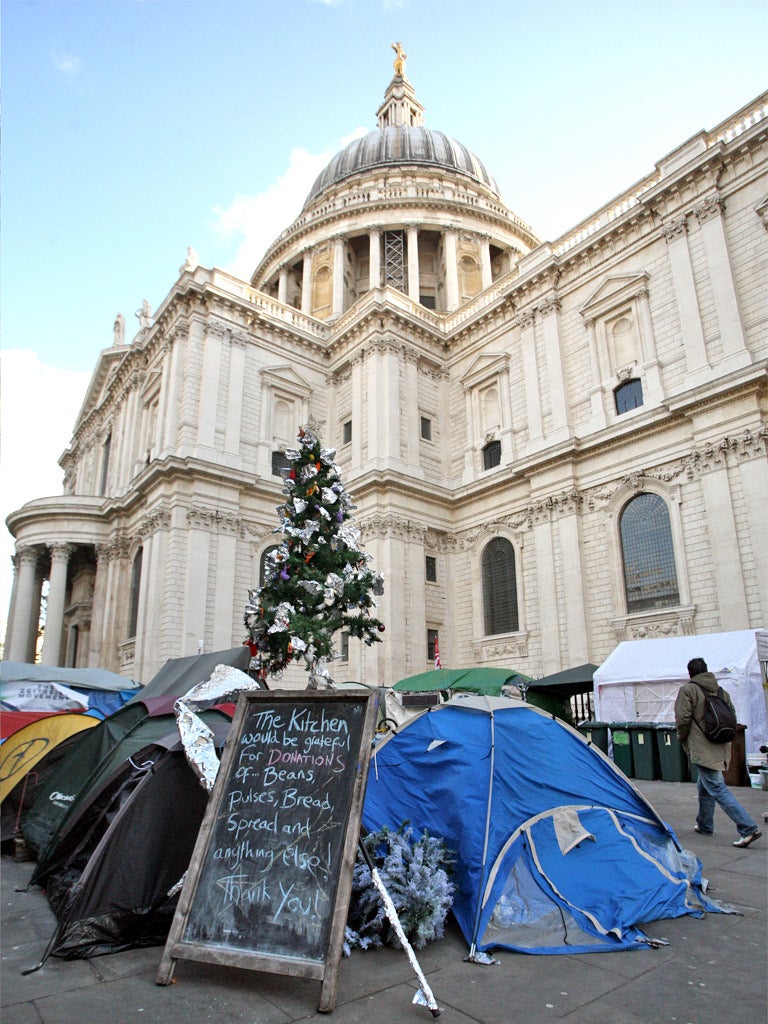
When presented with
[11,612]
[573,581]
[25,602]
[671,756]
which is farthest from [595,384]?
[11,612]

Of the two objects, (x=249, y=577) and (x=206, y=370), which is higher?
(x=206, y=370)

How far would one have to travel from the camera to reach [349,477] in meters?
29.3

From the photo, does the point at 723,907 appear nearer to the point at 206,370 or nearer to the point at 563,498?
the point at 563,498

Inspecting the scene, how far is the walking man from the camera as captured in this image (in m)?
7.34

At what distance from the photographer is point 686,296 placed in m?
21.6

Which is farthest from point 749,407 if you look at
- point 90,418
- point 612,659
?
point 90,418

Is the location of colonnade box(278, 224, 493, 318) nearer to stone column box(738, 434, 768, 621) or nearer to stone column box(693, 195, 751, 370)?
stone column box(693, 195, 751, 370)

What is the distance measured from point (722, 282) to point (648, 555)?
9.08 m

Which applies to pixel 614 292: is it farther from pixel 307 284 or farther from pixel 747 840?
pixel 307 284

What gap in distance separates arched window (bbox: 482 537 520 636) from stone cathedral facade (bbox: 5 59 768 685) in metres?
0.10

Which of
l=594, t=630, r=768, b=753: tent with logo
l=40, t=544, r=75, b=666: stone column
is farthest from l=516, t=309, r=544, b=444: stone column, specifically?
l=40, t=544, r=75, b=666: stone column

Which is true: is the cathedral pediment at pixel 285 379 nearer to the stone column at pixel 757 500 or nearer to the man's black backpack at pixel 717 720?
the stone column at pixel 757 500

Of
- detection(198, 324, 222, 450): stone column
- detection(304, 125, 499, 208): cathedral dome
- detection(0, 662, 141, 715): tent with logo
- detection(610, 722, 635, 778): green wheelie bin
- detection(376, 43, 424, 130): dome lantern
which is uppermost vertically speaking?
detection(376, 43, 424, 130): dome lantern

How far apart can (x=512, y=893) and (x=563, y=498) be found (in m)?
20.0
